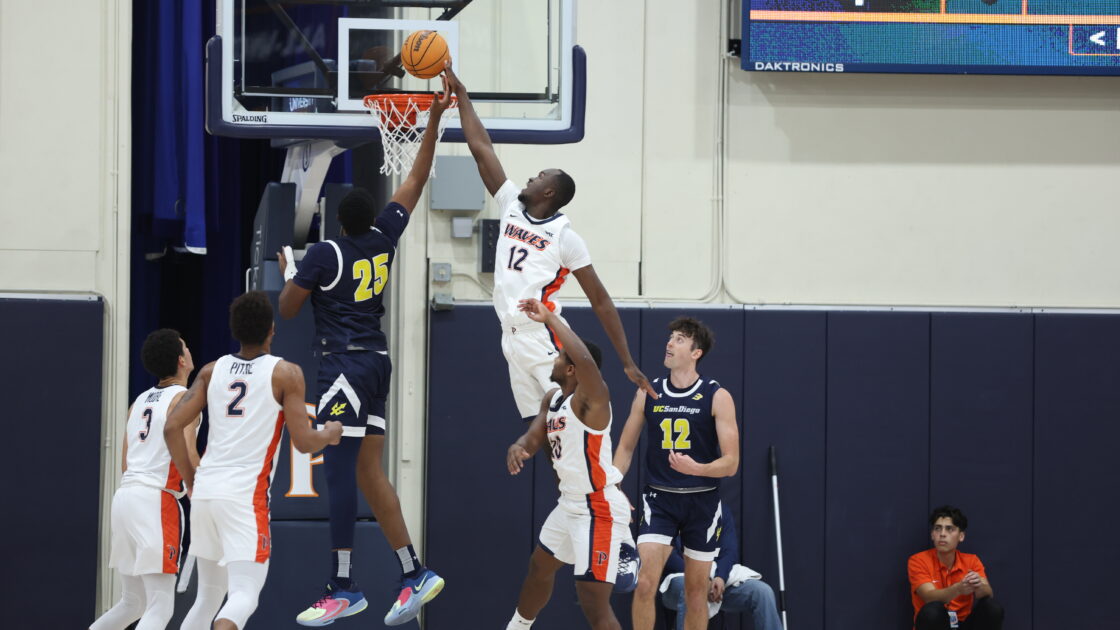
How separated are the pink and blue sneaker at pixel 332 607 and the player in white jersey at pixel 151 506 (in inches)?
35.1

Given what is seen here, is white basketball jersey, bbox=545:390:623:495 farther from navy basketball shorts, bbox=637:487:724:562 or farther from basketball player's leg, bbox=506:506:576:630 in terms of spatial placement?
navy basketball shorts, bbox=637:487:724:562

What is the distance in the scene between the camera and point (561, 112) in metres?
6.58

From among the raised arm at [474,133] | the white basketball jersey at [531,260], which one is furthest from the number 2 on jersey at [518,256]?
the raised arm at [474,133]

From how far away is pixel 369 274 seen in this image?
571 centimetres

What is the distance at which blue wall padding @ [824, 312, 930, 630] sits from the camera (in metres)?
8.58

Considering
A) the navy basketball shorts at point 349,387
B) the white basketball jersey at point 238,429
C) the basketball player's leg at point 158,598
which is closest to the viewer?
the white basketball jersey at point 238,429

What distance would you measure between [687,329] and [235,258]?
4.83 metres

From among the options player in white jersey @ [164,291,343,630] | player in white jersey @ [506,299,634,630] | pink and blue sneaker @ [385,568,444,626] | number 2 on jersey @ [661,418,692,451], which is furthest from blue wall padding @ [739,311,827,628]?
player in white jersey @ [164,291,343,630]

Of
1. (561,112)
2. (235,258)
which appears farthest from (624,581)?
(235,258)

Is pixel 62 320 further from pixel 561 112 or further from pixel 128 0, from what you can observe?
pixel 561 112

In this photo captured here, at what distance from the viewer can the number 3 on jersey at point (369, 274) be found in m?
5.68

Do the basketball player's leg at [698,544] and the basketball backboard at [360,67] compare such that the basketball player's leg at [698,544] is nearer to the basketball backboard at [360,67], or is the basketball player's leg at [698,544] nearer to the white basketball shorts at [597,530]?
the white basketball shorts at [597,530]

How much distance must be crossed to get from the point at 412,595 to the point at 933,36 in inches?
209

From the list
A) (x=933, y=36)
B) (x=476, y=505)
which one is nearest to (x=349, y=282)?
(x=476, y=505)
